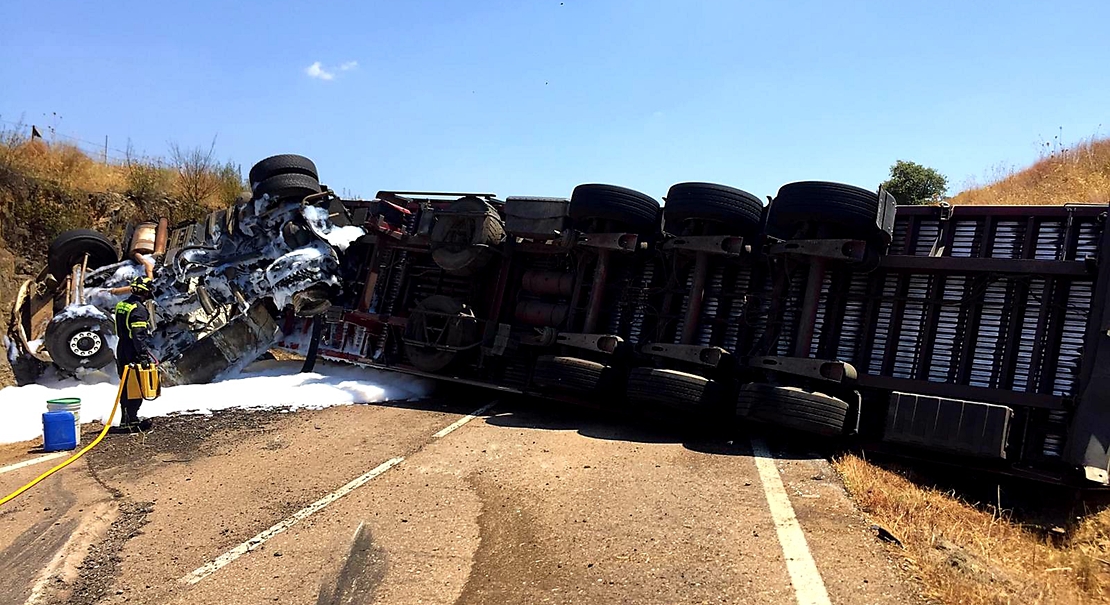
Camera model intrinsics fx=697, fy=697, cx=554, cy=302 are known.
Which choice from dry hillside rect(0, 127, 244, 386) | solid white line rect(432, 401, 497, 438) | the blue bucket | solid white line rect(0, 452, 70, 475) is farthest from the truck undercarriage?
dry hillside rect(0, 127, 244, 386)

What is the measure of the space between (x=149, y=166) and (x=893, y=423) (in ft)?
60.4

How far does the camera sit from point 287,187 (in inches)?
354

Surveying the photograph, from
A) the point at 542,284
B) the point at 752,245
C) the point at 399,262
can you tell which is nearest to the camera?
the point at 752,245

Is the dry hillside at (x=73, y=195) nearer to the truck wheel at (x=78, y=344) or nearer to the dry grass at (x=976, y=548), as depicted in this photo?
the truck wheel at (x=78, y=344)

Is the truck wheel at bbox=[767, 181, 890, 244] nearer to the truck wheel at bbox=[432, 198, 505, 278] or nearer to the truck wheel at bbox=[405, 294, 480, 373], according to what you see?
the truck wheel at bbox=[432, 198, 505, 278]

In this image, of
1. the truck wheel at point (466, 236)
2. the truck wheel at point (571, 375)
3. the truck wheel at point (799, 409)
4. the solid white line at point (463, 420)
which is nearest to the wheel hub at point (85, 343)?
the truck wheel at point (466, 236)

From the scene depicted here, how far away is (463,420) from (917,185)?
48.0 feet

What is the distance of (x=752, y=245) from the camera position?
6477mm

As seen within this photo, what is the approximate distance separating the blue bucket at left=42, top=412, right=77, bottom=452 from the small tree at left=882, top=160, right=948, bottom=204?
16.6 metres

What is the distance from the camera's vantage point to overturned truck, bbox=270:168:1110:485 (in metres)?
5.10

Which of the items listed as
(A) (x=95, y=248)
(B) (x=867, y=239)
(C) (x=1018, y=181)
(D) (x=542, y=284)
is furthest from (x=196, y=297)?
(C) (x=1018, y=181)

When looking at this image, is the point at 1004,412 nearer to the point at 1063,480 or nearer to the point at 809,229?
the point at 1063,480

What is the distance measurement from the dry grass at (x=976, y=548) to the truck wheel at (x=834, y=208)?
73.9 inches

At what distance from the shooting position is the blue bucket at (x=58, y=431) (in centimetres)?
596
